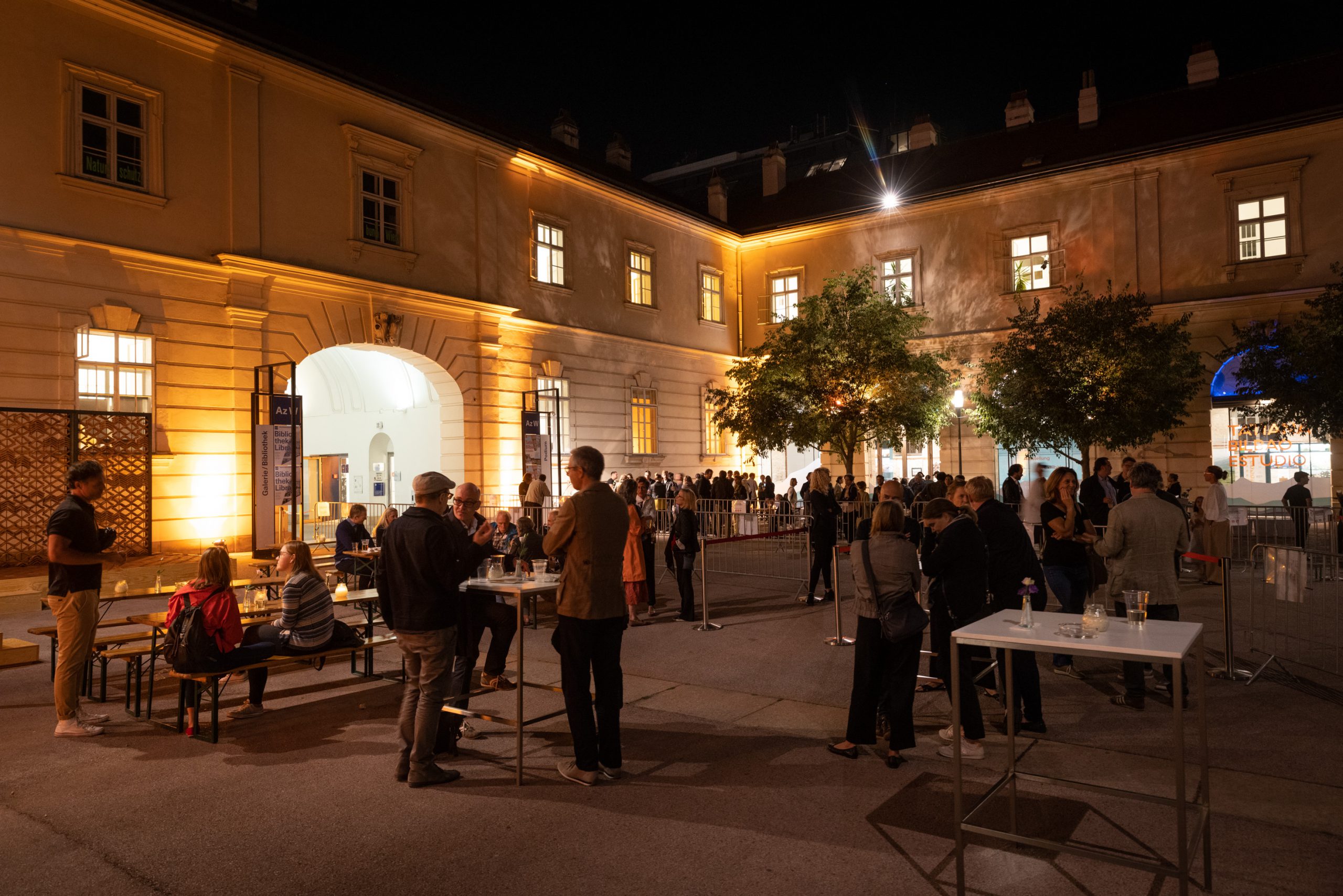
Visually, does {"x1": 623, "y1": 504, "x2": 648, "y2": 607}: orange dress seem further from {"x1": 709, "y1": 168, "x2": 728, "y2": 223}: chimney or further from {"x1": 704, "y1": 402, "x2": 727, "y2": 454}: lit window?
{"x1": 709, "y1": 168, "x2": 728, "y2": 223}: chimney

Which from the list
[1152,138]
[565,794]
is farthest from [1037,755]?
[1152,138]

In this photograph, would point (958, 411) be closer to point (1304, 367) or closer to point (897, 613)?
point (1304, 367)

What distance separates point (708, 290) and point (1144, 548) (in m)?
24.4

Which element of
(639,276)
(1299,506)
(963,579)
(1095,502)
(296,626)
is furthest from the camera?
(639,276)

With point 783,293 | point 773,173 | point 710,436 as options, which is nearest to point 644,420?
point 710,436

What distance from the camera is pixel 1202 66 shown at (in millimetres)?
26297

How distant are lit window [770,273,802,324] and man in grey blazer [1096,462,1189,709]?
2356 centimetres

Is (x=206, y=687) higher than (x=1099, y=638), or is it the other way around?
(x=1099, y=638)

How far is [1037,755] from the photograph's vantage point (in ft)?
19.1

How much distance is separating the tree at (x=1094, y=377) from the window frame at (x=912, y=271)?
692 cm

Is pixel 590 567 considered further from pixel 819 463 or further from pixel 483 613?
pixel 819 463

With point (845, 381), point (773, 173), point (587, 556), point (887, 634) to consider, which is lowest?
point (887, 634)

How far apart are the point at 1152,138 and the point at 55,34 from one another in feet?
86.4

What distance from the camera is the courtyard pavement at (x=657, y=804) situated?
4156 millimetres
